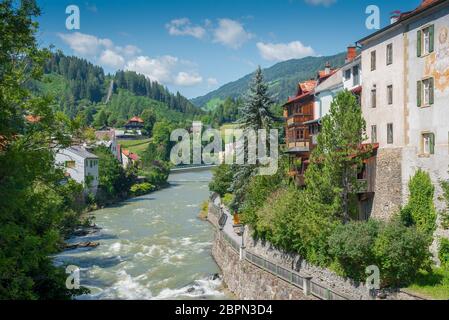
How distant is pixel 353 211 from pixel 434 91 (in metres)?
7.90

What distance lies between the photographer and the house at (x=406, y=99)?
→ 871 inches

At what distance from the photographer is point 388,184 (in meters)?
26.2

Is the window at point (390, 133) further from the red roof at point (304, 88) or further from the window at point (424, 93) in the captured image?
the red roof at point (304, 88)

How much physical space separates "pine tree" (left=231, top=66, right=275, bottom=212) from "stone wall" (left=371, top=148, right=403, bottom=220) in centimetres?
1296

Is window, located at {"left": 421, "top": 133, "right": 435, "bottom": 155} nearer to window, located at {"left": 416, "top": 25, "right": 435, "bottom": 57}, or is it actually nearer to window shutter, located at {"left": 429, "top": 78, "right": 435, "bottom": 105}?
window shutter, located at {"left": 429, "top": 78, "right": 435, "bottom": 105}

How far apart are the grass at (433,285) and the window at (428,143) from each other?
6005 millimetres

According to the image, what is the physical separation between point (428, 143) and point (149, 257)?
22.5 m

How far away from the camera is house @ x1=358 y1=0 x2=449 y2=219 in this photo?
2212 cm

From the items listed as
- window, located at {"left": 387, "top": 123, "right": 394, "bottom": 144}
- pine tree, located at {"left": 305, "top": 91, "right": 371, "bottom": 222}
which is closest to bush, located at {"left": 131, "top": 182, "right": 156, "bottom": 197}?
pine tree, located at {"left": 305, "top": 91, "right": 371, "bottom": 222}

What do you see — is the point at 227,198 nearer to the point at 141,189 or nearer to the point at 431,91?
the point at 141,189

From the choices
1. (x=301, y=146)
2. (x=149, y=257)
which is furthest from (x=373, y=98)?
(x=149, y=257)

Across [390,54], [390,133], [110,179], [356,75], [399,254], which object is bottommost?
[399,254]

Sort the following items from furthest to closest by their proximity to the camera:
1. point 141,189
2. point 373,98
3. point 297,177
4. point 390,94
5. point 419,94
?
point 141,189 → point 297,177 → point 373,98 → point 390,94 → point 419,94

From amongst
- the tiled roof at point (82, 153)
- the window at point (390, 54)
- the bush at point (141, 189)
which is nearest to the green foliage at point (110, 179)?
the bush at point (141, 189)
